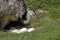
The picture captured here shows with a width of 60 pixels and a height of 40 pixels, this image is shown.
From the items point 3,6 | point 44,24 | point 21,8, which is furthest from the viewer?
point 44,24

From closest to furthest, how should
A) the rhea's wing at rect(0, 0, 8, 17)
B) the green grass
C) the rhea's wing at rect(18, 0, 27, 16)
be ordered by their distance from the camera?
the green grass, the rhea's wing at rect(0, 0, 8, 17), the rhea's wing at rect(18, 0, 27, 16)

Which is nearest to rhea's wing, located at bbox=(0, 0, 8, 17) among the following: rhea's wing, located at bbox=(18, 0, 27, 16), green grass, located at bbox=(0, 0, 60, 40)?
rhea's wing, located at bbox=(18, 0, 27, 16)

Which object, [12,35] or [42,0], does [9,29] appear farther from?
[42,0]

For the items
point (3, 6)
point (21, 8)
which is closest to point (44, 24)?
point (21, 8)

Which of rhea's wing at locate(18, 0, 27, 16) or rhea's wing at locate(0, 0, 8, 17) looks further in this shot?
rhea's wing at locate(18, 0, 27, 16)

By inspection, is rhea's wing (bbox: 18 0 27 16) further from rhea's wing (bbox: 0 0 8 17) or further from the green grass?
the green grass

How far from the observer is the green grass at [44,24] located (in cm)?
1021

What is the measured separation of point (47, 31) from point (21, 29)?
171 cm

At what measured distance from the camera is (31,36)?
1024cm

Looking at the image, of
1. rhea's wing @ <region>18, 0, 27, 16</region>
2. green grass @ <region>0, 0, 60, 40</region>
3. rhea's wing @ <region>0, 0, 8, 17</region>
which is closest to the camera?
green grass @ <region>0, 0, 60, 40</region>

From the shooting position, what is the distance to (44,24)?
1377 cm

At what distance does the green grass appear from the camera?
33.5 feet

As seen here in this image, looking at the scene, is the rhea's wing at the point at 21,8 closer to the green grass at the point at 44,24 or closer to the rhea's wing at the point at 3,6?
the rhea's wing at the point at 3,6

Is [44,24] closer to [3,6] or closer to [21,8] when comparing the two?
[21,8]
